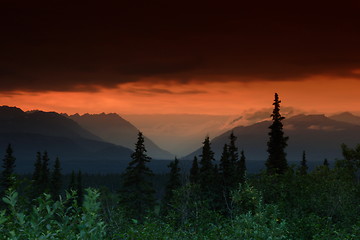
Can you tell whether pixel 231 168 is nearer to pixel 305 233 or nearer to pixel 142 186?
pixel 142 186

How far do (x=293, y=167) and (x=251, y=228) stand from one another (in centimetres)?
2859

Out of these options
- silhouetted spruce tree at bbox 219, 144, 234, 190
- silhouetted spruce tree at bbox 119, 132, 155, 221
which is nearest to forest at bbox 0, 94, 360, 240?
silhouetted spruce tree at bbox 219, 144, 234, 190

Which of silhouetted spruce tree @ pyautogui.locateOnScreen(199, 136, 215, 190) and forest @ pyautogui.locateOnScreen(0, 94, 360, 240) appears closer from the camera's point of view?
forest @ pyautogui.locateOnScreen(0, 94, 360, 240)

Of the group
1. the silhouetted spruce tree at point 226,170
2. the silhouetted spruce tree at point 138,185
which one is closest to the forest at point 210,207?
the silhouetted spruce tree at point 226,170

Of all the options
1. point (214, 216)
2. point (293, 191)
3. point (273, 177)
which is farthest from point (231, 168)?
point (214, 216)

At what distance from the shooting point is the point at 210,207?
30844mm

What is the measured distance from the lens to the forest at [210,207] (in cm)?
770

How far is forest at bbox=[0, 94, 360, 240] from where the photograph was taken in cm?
770

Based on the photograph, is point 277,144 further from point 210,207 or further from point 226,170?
point 210,207

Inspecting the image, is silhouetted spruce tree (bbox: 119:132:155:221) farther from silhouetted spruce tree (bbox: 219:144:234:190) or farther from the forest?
silhouetted spruce tree (bbox: 219:144:234:190)

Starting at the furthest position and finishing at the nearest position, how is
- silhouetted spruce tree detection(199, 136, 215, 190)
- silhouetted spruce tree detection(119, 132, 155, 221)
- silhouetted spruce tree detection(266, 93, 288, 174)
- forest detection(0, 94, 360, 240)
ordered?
silhouetted spruce tree detection(119, 132, 155, 221) < silhouetted spruce tree detection(199, 136, 215, 190) < silhouetted spruce tree detection(266, 93, 288, 174) < forest detection(0, 94, 360, 240)

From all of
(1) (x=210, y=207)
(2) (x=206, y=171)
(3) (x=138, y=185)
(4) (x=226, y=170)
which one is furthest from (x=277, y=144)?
(1) (x=210, y=207)

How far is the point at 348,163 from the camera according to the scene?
67.1 metres

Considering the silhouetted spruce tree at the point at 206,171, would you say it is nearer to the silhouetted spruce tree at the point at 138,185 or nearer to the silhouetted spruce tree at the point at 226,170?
the silhouetted spruce tree at the point at 226,170
